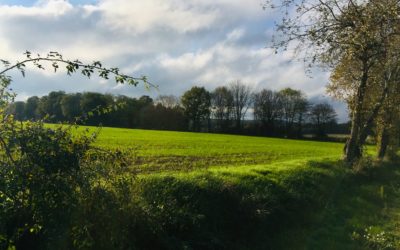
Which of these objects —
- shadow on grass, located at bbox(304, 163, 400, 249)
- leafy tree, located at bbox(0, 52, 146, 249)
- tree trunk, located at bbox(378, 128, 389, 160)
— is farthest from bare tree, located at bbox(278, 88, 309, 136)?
leafy tree, located at bbox(0, 52, 146, 249)

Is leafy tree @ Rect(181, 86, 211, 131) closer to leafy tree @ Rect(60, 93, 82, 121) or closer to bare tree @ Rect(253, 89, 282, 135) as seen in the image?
bare tree @ Rect(253, 89, 282, 135)

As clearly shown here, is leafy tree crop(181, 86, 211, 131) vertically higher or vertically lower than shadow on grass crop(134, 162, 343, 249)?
higher

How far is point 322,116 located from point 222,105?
26.8 meters

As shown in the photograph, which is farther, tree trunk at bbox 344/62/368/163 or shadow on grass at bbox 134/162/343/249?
tree trunk at bbox 344/62/368/163

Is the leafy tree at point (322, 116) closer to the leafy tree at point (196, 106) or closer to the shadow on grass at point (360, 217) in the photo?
the leafy tree at point (196, 106)

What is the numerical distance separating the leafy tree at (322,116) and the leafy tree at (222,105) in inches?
862

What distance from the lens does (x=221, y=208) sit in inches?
361

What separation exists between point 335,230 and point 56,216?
7396mm

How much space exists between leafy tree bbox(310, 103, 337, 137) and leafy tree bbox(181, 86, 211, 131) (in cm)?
2731

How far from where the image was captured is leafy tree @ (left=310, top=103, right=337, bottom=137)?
327 feet

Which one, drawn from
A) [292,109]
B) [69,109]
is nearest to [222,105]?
[292,109]

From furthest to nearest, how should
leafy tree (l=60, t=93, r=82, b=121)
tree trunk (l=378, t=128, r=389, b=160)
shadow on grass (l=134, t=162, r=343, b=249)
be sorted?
1. tree trunk (l=378, t=128, r=389, b=160)
2. shadow on grass (l=134, t=162, r=343, b=249)
3. leafy tree (l=60, t=93, r=82, b=121)

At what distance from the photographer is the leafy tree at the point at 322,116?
3925 inches

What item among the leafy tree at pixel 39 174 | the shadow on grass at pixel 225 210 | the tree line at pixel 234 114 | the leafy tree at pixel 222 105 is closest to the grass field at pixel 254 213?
the shadow on grass at pixel 225 210
